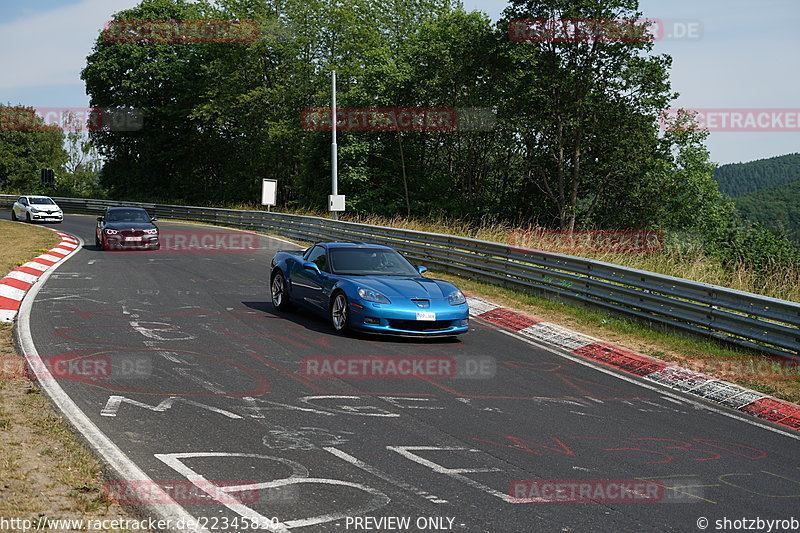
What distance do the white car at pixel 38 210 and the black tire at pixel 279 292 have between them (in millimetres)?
28976

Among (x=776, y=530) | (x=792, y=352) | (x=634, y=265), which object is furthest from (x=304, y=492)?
(x=634, y=265)

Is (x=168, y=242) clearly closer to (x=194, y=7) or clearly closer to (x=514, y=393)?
(x=514, y=393)

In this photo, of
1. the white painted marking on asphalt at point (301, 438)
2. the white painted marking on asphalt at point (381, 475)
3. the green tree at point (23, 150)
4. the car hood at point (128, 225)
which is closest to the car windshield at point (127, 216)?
the car hood at point (128, 225)

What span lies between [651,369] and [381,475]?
6.01m

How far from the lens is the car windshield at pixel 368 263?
40.5ft

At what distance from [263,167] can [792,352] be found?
52473mm

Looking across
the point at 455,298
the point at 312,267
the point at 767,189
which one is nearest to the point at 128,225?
the point at 312,267

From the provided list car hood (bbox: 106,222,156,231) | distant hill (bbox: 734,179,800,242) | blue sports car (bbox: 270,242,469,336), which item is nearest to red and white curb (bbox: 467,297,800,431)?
blue sports car (bbox: 270,242,469,336)

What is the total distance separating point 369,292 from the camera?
11172 mm

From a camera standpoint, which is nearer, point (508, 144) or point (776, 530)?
point (776, 530)

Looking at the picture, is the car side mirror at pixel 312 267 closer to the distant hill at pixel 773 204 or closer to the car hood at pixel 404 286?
the car hood at pixel 404 286

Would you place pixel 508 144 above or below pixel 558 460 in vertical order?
above

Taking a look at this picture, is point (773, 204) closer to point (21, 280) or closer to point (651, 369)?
point (651, 369)

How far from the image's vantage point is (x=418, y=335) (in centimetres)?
1107
